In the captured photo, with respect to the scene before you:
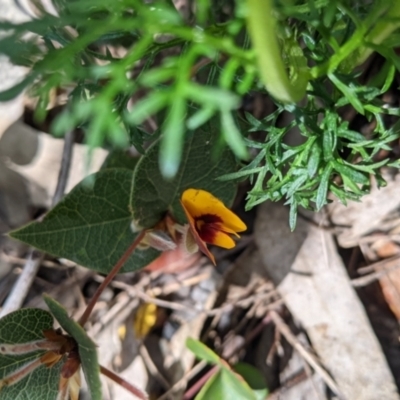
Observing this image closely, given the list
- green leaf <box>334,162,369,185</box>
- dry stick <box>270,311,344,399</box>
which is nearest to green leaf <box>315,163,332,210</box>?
green leaf <box>334,162,369,185</box>

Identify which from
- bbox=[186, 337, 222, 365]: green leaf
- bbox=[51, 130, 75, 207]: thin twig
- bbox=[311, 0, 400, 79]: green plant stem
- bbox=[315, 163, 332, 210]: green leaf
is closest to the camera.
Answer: bbox=[311, 0, 400, 79]: green plant stem

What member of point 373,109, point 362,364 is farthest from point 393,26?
point 362,364

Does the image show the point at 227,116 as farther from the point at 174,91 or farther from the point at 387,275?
the point at 387,275

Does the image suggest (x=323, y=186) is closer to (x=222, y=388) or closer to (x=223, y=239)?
(x=223, y=239)

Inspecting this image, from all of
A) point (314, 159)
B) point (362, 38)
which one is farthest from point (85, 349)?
point (362, 38)

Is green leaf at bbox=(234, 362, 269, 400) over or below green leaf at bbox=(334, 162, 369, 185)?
below

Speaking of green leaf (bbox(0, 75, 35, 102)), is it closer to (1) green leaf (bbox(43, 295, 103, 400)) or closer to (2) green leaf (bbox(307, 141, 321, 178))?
(2) green leaf (bbox(307, 141, 321, 178))
